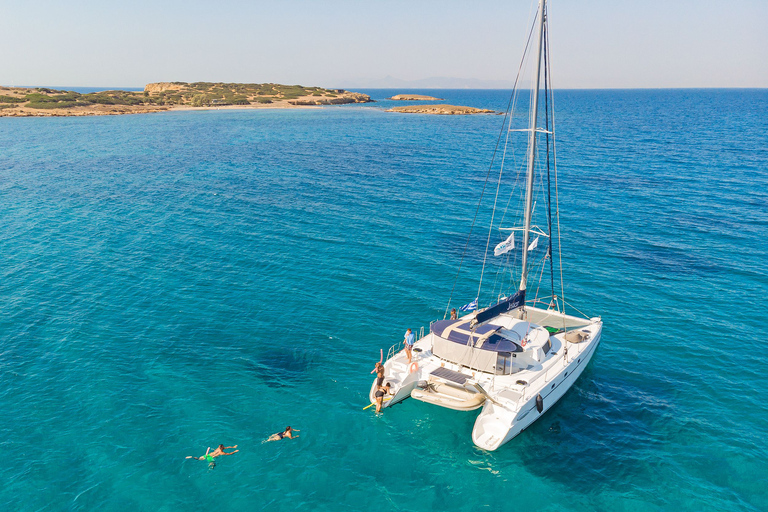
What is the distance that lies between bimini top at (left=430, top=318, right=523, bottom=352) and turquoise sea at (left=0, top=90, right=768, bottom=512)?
4.16 meters

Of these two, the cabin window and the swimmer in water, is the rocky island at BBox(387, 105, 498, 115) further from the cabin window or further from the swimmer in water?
the swimmer in water

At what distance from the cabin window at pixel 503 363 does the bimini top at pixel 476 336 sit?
458 millimetres

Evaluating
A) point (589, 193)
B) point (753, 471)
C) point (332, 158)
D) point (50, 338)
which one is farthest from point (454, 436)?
point (332, 158)

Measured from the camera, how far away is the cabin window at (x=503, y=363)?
24.8m

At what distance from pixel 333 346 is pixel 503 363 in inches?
445

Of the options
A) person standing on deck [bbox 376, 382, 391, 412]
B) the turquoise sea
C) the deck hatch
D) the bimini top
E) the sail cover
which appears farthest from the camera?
the sail cover

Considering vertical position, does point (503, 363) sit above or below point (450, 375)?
above

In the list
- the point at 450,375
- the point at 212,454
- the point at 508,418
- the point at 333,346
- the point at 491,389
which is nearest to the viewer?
the point at 212,454

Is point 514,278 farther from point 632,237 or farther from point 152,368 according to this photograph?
point 152,368

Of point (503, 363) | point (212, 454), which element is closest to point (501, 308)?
point (503, 363)

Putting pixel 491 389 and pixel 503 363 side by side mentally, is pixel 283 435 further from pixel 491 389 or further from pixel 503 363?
pixel 503 363

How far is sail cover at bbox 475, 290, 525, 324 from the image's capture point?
27.2 meters

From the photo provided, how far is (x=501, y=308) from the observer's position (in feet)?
94.4

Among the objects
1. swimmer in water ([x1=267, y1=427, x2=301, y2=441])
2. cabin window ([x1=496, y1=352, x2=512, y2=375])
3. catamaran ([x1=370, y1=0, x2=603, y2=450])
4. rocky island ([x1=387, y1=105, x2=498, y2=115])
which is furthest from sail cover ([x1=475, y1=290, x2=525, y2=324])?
rocky island ([x1=387, y1=105, x2=498, y2=115])
